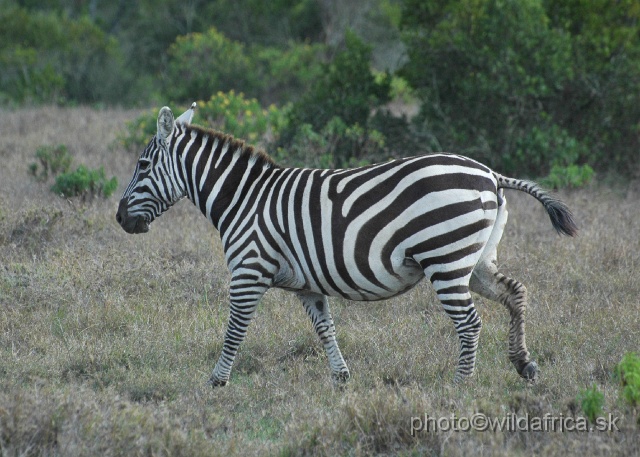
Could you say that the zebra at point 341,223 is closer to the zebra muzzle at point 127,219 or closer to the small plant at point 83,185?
the zebra muzzle at point 127,219

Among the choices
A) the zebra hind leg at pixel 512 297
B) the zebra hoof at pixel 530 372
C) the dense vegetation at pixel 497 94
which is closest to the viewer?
the zebra hoof at pixel 530 372

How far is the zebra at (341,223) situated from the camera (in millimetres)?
5543

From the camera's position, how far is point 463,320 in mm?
5754

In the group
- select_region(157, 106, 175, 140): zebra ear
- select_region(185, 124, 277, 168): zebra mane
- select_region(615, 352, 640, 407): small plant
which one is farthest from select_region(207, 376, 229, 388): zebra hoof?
select_region(615, 352, 640, 407): small plant

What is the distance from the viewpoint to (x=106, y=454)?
4.33 meters

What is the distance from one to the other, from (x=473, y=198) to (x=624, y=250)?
3.57 meters

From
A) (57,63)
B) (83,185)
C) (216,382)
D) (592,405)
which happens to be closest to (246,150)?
(216,382)

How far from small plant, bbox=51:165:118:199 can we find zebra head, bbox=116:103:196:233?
15.3 ft

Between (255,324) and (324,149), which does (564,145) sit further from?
(255,324)

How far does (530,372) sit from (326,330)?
4.99ft

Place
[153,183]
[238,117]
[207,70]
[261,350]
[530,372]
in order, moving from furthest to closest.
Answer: [207,70] → [238,117] → [261,350] → [153,183] → [530,372]

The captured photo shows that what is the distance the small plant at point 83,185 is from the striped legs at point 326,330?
17.8 feet

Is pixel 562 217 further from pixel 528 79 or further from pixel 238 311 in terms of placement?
pixel 528 79

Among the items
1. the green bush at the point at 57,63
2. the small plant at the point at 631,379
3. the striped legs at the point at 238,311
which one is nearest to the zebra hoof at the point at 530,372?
the small plant at the point at 631,379
